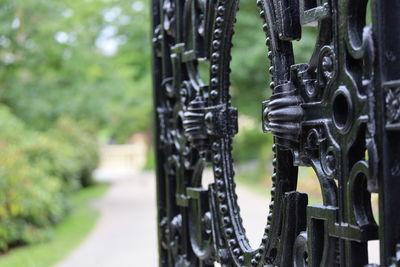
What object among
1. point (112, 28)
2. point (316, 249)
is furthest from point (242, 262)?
point (112, 28)

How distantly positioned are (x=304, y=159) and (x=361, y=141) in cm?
18

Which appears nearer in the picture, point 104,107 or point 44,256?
point 44,256

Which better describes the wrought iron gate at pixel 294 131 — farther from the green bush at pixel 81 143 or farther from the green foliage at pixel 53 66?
the green bush at pixel 81 143

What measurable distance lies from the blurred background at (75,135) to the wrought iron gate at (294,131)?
2285 mm

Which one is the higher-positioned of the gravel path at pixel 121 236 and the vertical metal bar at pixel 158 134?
the vertical metal bar at pixel 158 134

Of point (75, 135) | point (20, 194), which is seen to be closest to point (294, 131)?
point (20, 194)

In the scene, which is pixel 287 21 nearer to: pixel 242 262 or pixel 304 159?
pixel 304 159

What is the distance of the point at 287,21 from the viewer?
1285 millimetres

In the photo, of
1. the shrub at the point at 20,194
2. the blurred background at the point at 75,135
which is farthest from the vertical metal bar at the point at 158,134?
the shrub at the point at 20,194

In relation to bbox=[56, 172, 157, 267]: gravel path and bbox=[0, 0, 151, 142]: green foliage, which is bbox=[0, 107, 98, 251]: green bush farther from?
bbox=[0, 0, 151, 142]: green foliage

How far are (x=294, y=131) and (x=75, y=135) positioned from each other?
49.4 feet

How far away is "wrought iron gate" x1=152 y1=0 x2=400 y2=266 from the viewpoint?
1.00 meters

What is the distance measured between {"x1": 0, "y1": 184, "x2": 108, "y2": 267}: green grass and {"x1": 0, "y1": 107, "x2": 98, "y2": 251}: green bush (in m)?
0.18

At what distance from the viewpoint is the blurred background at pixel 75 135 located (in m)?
8.09
